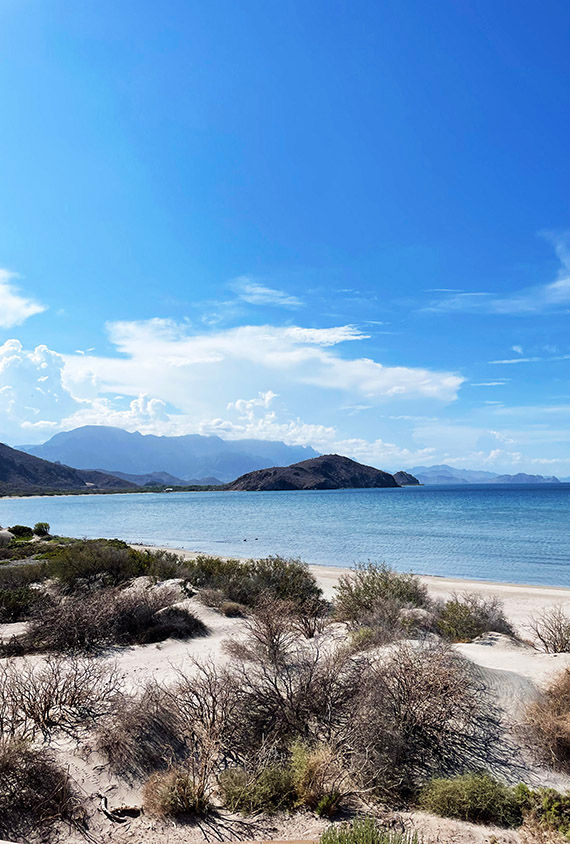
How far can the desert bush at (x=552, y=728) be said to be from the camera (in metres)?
6.09

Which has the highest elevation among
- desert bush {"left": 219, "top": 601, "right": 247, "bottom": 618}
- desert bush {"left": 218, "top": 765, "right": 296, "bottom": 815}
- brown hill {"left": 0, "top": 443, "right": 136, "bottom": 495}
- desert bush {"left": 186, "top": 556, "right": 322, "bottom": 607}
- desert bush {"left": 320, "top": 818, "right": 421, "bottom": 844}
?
desert bush {"left": 320, "top": 818, "right": 421, "bottom": 844}

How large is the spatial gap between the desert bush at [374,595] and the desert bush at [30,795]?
703 centimetres

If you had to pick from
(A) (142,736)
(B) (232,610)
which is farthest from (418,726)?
(B) (232,610)

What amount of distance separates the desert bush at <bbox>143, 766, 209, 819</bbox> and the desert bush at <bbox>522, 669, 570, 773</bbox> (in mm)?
4172

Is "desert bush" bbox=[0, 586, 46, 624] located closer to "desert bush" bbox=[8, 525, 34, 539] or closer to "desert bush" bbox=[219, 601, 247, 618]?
"desert bush" bbox=[219, 601, 247, 618]

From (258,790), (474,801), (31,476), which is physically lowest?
(31,476)

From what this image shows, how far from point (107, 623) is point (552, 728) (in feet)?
26.9

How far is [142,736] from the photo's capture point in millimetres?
6016

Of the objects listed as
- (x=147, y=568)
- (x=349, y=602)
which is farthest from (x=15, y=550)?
(x=349, y=602)

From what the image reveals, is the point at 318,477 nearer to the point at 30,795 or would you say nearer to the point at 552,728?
the point at 552,728

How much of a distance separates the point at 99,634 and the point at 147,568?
812 cm

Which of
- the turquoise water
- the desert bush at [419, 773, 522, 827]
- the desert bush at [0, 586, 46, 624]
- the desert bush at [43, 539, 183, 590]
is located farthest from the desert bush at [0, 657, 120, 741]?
the turquoise water

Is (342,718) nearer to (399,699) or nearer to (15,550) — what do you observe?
(399,699)

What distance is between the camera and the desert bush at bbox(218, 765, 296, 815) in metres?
5.12
